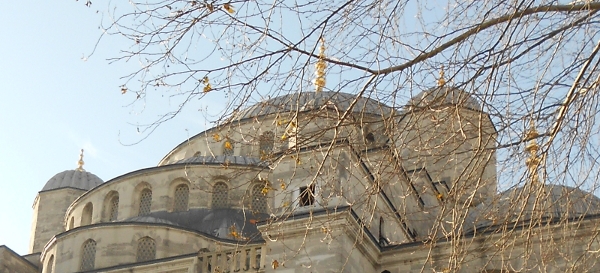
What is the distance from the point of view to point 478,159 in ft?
28.8

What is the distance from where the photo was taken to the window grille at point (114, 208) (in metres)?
25.6

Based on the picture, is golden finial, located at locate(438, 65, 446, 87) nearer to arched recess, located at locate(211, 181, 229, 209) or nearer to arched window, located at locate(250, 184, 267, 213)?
arched window, located at locate(250, 184, 267, 213)

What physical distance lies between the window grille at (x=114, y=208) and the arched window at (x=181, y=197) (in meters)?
1.66

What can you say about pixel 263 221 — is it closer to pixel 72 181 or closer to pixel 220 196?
pixel 220 196

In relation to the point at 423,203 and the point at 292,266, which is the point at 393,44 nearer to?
the point at 292,266

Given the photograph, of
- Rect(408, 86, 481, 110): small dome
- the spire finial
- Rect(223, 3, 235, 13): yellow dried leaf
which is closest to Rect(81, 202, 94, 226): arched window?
Rect(223, 3, 235, 13): yellow dried leaf

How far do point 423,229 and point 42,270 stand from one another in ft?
30.5

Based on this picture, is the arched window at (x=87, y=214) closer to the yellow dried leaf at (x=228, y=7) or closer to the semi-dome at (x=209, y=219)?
the semi-dome at (x=209, y=219)

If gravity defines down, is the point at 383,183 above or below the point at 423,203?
below

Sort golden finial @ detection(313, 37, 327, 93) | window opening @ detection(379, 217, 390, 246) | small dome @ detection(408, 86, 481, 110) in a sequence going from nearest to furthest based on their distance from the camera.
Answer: small dome @ detection(408, 86, 481, 110), golden finial @ detection(313, 37, 327, 93), window opening @ detection(379, 217, 390, 246)

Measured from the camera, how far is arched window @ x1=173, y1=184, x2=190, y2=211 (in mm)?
24703

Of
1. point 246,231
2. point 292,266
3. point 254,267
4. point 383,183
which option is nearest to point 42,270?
point 246,231

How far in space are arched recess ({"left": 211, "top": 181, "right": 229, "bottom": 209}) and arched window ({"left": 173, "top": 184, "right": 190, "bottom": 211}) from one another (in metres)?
0.71

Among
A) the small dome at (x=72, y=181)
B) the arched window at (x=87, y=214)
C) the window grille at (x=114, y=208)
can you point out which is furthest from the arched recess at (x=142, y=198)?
the small dome at (x=72, y=181)
